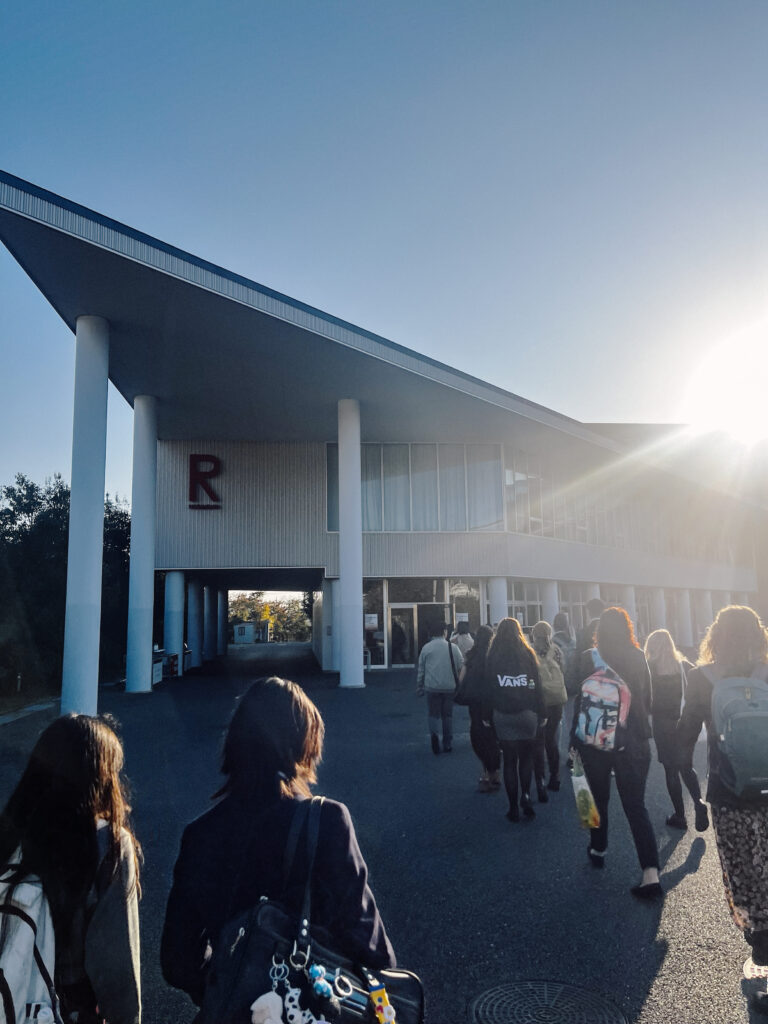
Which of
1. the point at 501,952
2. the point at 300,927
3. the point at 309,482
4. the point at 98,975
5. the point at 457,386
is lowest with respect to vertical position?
the point at 501,952

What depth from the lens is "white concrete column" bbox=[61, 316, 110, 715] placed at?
15422 mm

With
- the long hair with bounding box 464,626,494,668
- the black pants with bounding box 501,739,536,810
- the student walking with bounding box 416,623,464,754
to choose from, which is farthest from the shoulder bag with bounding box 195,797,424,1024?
the student walking with bounding box 416,623,464,754

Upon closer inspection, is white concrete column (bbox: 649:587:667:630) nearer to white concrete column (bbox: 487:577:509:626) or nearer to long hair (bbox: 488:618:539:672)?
white concrete column (bbox: 487:577:509:626)

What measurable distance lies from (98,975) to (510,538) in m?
24.2

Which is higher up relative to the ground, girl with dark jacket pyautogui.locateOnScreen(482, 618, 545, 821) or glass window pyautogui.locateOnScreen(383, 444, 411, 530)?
glass window pyautogui.locateOnScreen(383, 444, 411, 530)

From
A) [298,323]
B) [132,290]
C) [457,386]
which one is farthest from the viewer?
[457,386]

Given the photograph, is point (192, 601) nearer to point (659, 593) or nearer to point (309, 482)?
point (309, 482)

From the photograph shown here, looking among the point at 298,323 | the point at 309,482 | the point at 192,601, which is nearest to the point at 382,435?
the point at 309,482

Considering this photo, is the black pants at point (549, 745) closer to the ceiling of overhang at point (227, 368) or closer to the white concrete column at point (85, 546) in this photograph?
the white concrete column at point (85, 546)

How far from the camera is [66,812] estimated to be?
208cm

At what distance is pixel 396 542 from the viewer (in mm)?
25281

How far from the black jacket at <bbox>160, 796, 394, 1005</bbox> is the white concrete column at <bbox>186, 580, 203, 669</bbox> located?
2797cm

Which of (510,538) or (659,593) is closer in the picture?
(510,538)

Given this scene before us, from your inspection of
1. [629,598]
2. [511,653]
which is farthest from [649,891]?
[629,598]
